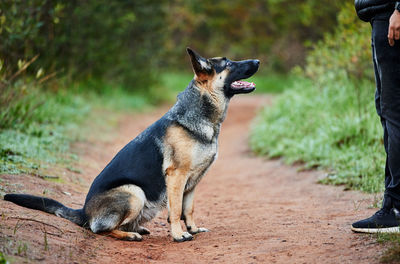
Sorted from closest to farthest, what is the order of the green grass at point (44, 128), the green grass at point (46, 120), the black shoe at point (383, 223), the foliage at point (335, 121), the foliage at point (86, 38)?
1. the black shoe at point (383, 223)
2. the green grass at point (44, 128)
3. the green grass at point (46, 120)
4. the foliage at point (335, 121)
5. the foliage at point (86, 38)

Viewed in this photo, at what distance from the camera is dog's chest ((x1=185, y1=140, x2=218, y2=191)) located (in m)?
4.97

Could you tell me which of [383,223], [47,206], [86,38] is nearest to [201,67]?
[47,206]

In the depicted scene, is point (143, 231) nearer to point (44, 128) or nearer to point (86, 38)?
point (44, 128)

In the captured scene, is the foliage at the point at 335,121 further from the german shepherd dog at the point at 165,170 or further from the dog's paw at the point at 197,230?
the german shepherd dog at the point at 165,170

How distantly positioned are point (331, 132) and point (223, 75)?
405 cm

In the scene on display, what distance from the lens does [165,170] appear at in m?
5.01

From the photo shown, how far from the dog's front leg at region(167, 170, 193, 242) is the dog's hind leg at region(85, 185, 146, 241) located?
289 mm

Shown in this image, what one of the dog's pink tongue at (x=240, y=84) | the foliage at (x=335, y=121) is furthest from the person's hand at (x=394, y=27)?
the foliage at (x=335, y=121)

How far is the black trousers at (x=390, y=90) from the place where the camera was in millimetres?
3912

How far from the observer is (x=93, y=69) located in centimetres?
1602

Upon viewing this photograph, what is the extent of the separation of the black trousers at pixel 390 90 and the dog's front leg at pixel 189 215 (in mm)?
2081

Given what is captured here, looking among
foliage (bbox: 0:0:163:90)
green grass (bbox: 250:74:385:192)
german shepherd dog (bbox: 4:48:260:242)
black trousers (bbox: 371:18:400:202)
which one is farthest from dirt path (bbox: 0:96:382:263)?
foliage (bbox: 0:0:163:90)

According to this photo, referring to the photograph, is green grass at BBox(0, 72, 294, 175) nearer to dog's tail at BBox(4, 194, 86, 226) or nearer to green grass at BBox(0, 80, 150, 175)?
green grass at BBox(0, 80, 150, 175)

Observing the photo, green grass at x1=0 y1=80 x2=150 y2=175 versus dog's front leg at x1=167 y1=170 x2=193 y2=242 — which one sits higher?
green grass at x1=0 y1=80 x2=150 y2=175
